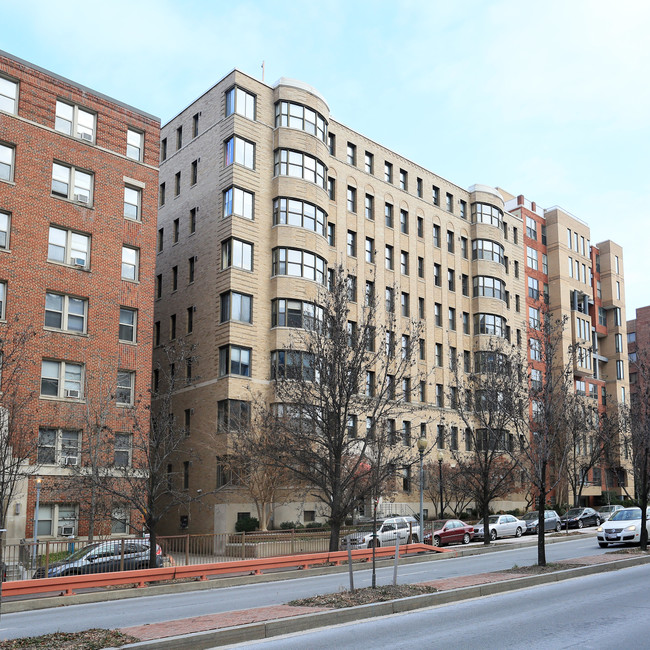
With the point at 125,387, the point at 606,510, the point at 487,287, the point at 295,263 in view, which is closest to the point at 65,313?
the point at 125,387

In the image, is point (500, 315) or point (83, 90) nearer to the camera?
point (83, 90)

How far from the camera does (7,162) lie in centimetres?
3238

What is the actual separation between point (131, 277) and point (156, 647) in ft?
92.1

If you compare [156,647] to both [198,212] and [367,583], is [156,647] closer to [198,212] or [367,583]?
[367,583]

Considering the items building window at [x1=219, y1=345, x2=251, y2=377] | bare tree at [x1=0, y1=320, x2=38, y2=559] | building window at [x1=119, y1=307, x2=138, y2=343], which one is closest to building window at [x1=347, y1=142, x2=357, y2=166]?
building window at [x1=219, y1=345, x2=251, y2=377]

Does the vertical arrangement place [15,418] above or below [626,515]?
above

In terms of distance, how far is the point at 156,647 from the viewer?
987 cm

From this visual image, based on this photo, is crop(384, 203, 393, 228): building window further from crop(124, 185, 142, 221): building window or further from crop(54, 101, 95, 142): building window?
crop(54, 101, 95, 142): building window

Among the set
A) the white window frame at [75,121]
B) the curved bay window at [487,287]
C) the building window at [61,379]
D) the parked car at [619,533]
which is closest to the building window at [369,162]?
the curved bay window at [487,287]

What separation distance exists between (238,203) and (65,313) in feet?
42.4

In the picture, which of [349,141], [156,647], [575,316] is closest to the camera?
→ [156,647]

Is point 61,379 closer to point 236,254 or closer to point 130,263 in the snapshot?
point 130,263

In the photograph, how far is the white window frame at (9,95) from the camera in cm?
3256

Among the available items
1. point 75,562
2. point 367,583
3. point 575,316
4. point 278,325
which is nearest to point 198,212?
point 278,325
